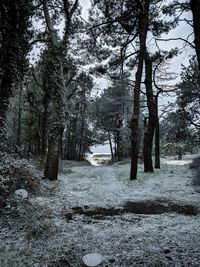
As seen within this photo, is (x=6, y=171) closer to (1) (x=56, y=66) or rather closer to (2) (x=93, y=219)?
(2) (x=93, y=219)

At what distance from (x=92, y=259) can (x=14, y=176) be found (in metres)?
3.12

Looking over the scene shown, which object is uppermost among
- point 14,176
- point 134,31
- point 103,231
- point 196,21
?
point 134,31

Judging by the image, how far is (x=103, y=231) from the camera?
353 centimetres

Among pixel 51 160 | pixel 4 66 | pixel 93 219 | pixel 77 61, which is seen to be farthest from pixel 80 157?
pixel 93 219

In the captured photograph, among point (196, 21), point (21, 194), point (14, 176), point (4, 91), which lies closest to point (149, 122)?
point (196, 21)

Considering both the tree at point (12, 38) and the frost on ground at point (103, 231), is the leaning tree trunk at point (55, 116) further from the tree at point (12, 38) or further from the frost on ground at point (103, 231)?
the frost on ground at point (103, 231)

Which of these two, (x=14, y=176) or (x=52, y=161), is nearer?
(x=14, y=176)

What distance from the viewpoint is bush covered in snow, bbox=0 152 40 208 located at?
4.50 metres

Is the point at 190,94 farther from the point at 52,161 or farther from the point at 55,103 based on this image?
the point at 52,161

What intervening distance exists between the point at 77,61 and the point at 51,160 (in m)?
9.25

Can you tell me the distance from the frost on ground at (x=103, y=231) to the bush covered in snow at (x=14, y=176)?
1.19 ft

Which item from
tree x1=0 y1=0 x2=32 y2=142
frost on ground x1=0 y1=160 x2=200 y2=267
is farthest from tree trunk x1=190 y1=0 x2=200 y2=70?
tree x1=0 y1=0 x2=32 y2=142

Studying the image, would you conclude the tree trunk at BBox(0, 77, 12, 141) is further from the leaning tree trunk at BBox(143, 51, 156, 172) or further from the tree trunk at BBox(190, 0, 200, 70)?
the leaning tree trunk at BBox(143, 51, 156, 172)

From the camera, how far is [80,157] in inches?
1196
